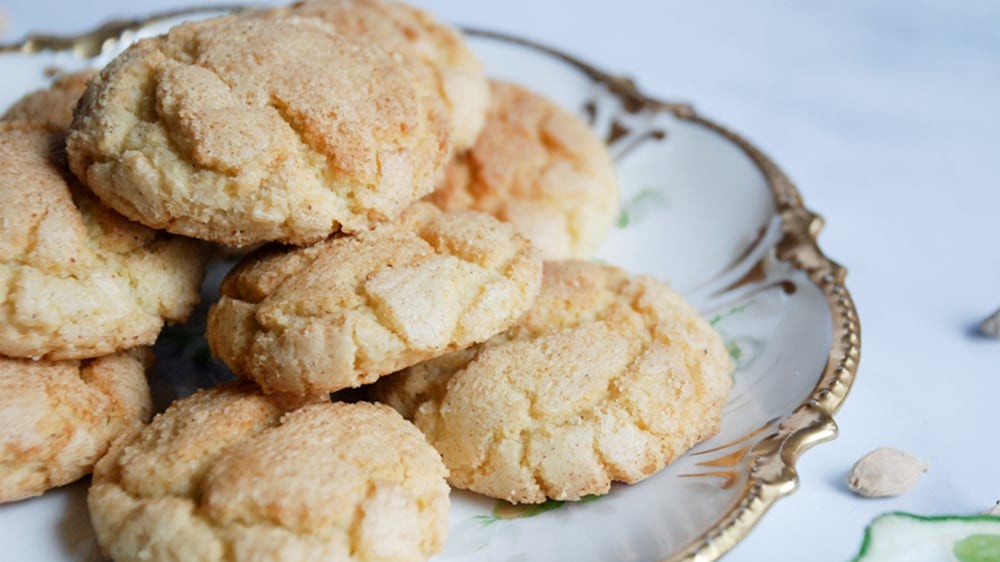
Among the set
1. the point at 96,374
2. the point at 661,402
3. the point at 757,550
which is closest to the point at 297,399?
the point at 96,374

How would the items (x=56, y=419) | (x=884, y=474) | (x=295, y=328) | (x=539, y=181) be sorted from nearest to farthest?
1. (x=295, y=328)
2. (x=56, y=419)
3. (x=884, y=474)
4. (x=539, y=181)

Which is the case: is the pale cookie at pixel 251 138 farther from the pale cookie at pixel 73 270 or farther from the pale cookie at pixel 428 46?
the pale cookie at pixel 428 46

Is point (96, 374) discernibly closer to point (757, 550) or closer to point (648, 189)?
point (757, 550)

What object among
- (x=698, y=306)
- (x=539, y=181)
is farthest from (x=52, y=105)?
(x=698, y=306)

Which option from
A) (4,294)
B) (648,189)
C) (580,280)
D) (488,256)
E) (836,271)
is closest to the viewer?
(4,294)

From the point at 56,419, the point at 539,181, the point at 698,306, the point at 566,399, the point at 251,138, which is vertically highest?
the point at 251,138

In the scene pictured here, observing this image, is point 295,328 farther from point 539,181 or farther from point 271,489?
point 539,181

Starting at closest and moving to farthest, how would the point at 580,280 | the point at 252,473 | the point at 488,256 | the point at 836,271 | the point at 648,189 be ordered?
1. the point at 252,473
2. the point at 488,256
3. the point at 580,280
4. the point at 836,271
5. the point at 648,189

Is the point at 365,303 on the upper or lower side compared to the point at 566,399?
upper
